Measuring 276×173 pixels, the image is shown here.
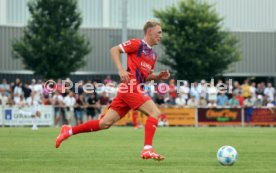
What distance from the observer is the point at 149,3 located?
55.8m

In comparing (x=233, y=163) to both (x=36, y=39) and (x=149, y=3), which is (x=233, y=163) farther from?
(x=149, y=3)

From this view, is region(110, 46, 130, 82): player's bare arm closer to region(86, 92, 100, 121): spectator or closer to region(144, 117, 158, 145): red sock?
region(144, 117, 158, 145): red sock

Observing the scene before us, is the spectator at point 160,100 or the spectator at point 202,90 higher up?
the spectator at point 202,90

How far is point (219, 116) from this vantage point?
1391 inches

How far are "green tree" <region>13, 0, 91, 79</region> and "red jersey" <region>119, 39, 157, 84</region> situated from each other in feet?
98.8

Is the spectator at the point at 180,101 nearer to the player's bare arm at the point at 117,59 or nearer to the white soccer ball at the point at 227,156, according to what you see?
the player's bare arm at the point at 117,59

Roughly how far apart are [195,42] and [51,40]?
9.01 metres

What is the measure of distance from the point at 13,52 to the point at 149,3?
14.8m

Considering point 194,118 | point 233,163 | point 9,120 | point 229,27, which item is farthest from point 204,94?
point 233,163

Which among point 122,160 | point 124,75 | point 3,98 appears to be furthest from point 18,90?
point 124,75

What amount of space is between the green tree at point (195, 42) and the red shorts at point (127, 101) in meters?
32.6

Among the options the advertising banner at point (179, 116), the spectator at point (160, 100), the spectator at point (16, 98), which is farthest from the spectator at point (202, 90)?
the spectator at point (16, 98)

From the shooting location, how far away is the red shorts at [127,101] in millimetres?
12180

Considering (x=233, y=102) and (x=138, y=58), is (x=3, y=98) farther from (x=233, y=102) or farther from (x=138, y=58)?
(x=138, y=58)
